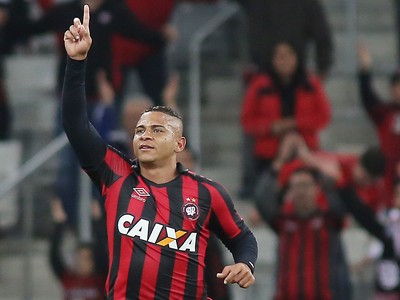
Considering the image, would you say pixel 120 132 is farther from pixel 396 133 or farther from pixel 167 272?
pixel 167 272

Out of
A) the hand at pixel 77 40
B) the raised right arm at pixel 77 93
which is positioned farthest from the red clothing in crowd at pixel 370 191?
the hand at pixel 77 40

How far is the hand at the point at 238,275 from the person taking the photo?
7.14m

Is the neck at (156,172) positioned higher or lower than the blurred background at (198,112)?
lower

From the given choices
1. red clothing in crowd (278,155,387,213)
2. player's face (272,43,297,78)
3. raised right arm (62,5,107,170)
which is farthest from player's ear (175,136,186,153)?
player's face (272,43,297,78)

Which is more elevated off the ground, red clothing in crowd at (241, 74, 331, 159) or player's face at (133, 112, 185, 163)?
red clothing in crowd at (241, 74, 331, 159)

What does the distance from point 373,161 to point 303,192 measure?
3.31 feet

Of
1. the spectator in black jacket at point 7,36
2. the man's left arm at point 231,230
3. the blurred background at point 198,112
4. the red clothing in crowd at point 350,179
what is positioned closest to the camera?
the man's left arm at point 231,230

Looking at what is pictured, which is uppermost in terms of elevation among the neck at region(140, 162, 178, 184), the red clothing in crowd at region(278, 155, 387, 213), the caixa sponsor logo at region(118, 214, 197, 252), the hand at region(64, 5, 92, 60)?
the red clothing in crowd at region(278, 155, 387, 213)

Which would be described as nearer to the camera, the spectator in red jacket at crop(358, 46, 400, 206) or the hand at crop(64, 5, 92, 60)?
the hand at crop(64, 5, 92, 60)

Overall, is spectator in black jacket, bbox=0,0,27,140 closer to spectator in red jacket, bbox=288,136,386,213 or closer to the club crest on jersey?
spectator in red jacket, bbox=288,136,386,213

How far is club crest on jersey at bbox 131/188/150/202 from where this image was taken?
7.51 metres

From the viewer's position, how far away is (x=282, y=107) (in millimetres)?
11984

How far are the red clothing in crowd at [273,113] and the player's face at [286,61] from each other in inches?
5.3

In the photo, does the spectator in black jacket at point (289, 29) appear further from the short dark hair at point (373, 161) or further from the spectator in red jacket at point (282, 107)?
the short dark hair at point (373, 161)
